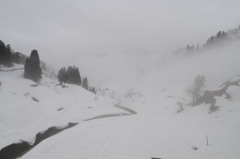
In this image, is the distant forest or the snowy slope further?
the distant forest

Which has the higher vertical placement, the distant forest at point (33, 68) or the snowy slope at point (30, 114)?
the distant forest at point (33, 68)

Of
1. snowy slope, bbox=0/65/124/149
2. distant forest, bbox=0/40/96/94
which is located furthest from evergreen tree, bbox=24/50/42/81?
snowy slope, bbox=0/65/124/149

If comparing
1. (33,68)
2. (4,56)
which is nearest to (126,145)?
(33,68)

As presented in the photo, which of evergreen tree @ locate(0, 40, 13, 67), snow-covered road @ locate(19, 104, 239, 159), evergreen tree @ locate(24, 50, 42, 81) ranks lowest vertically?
snow-covered road @ locate(19, 104, 239, 159)

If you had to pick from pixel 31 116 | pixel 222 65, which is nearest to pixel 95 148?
pixel 31 116

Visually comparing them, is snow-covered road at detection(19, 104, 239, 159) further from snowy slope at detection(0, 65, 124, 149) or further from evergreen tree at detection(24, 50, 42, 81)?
evergreen tree at detection(24, 50, 42, 81)

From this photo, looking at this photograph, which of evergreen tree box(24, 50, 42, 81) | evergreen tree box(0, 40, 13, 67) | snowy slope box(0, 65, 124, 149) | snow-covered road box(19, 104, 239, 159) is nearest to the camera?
snow-covered road box(19, 104, 239, 159)

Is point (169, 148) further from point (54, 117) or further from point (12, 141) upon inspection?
point (54, 117)

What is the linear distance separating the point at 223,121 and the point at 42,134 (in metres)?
30.1

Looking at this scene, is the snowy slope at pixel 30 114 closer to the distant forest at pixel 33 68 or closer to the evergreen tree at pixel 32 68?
the evergreen tree at pixel 32 68

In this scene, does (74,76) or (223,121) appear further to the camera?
(74,76)

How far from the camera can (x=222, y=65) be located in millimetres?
68500

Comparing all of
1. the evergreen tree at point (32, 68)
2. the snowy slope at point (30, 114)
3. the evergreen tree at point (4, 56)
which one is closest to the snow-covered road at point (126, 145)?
the snowy slope at point (30, 114)

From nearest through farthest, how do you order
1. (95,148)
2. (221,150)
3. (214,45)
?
(221,150) < (95,148) < (214,45)
